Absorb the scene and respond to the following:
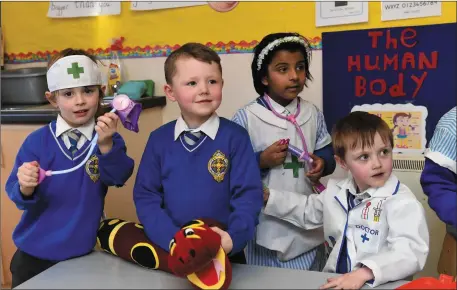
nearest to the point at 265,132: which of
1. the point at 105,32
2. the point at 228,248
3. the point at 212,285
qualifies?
the point at 228,248

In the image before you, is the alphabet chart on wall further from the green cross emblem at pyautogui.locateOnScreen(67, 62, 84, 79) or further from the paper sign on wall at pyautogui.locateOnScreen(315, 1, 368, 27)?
the green cross emblem at pyautogui.locateOnScreen(67, 62, 84, 79)

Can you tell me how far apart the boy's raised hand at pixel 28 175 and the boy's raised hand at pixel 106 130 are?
0.51 ft

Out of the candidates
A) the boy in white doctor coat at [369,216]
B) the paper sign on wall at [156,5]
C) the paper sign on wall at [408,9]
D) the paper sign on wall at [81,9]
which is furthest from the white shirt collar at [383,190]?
the paper sign on wall at [81,9]

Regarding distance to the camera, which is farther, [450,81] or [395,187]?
[450,81]

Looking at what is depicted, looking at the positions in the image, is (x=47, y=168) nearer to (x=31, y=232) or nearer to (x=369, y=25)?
(x=31, y=232)

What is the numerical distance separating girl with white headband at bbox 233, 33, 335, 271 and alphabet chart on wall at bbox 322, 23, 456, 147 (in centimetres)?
39

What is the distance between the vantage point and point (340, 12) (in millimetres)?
1844

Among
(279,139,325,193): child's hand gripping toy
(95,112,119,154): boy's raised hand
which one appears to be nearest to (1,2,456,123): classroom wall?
(279,139,325,193): child's hand gripping toy

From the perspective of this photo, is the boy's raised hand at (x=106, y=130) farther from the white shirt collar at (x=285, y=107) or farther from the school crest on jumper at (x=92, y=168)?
the white shirt collar at (x=285, y=107)

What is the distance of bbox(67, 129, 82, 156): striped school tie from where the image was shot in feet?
4.21

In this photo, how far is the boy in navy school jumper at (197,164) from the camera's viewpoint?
1.22 m

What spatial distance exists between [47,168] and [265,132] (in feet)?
2.03

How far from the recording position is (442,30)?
173 centimetres

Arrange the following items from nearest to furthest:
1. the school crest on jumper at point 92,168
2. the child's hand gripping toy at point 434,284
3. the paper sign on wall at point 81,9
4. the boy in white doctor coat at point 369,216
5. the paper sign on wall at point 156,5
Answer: the child's hand gripping toy at point 434,284 → the boy in white doctor coat at point 369,216 → the school crest on jumper at point 92,168 → the paper sign on wall at point 156,5 → the paper sign on wall at point 81,9
